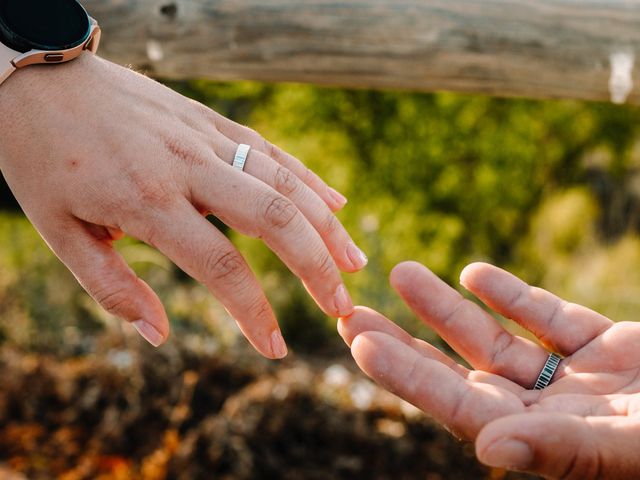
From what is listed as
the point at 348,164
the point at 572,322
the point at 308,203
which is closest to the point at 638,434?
the point at 572,322

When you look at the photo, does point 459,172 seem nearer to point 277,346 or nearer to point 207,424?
point 207,424

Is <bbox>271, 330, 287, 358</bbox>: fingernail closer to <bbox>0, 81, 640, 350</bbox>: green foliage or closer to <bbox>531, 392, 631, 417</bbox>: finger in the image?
<bbox>531, 392, 631, 417</bbox>: finger

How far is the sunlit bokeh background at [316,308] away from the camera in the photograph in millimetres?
3217

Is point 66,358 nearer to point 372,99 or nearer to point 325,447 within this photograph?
point 325,447

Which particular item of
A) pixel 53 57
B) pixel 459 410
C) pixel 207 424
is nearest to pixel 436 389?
pixel 459 410

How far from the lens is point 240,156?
1657 millimetres

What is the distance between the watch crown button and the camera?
1.64 m

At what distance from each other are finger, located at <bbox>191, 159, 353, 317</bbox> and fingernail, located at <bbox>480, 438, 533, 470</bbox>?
20.1 inches

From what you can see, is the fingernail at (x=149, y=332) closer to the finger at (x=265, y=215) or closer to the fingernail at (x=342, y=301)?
the finger at (x=265, y=215)

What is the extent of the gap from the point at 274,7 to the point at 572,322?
5.22 ft

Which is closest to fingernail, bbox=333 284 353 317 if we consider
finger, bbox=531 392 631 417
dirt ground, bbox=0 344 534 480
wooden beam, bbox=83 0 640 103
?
finger, bbox=531 392 631 417

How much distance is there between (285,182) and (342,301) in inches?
11.8

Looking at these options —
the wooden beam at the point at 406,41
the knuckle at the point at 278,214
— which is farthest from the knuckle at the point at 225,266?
the wooden beam at the point at 406,41

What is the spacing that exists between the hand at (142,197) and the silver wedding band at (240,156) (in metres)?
0.02
